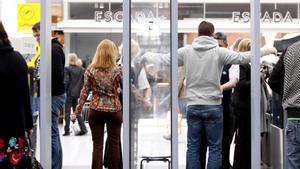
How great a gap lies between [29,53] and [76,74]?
4547mm

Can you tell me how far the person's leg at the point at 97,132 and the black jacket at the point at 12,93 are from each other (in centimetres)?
154

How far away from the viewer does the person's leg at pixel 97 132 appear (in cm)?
519

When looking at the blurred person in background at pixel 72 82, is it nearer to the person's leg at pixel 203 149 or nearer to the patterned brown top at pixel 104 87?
the patterned brown top at pixel 104 87

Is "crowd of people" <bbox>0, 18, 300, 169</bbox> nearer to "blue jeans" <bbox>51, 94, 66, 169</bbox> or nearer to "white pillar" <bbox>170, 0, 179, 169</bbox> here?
"blue jeans" <bbox>51, 94, 66, 169</bbox>

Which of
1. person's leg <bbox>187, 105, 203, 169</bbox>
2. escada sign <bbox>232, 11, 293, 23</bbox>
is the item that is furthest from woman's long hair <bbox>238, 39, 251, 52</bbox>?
escada sign <bbox>232, 11, 293, 23</bbox>

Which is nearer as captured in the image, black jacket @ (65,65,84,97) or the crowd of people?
the crowd of people

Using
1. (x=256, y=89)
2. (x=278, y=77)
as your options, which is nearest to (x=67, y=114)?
(x=256, y=89)

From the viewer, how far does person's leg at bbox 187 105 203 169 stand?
15.1 feet

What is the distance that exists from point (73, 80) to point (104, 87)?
6007mm

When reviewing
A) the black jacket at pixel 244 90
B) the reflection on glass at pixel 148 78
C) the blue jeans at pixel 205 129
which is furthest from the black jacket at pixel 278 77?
the black jacket at pixel 244 90

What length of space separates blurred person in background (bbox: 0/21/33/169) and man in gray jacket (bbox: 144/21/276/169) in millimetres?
1269

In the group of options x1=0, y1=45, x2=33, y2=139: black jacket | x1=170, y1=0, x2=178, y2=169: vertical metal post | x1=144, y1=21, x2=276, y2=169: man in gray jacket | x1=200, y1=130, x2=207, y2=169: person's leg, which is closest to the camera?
x1=0, y1=45, x2=33, y2=139: black jacket

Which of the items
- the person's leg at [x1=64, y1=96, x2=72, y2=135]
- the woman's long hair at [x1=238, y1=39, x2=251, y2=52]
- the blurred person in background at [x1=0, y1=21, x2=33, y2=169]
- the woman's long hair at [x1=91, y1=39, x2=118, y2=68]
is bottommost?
the person's leg at [x1=64, y1=96, x2=72, y2=135]

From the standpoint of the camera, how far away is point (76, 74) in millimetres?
11047
